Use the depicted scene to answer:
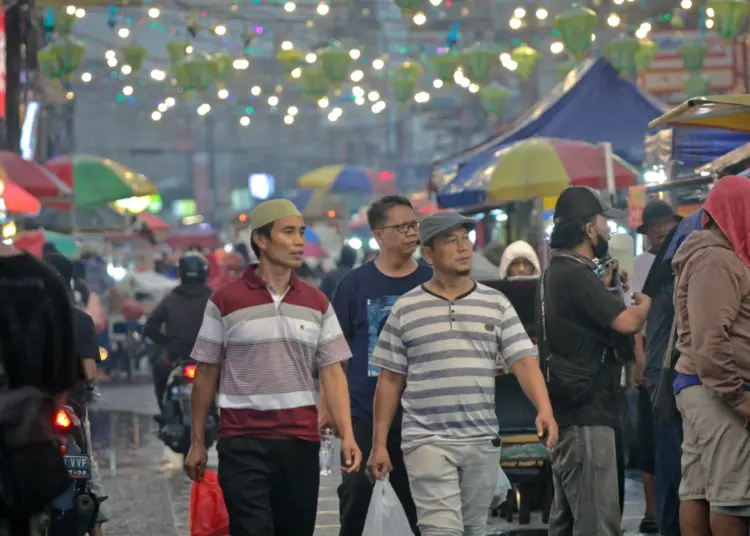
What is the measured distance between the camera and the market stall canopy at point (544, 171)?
16078mm

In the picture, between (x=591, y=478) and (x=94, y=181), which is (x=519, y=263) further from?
(x=94, y=181)

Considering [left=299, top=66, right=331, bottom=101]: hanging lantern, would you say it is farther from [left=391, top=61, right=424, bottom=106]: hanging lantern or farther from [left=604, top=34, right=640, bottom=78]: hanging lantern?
[left=604, top=34, right=640, bottom=78]: hanging lantern

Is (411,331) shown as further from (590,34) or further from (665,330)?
(590,34)

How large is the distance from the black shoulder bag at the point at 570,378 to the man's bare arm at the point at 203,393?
1708 mm

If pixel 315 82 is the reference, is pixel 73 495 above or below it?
below

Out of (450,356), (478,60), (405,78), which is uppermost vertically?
(405,78)

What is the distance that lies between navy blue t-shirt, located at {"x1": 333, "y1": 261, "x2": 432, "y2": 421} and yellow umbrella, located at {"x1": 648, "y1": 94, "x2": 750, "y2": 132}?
1.84 m

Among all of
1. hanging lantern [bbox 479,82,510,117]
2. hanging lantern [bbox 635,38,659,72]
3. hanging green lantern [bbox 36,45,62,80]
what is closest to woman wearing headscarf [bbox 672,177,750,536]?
hanging lantern [bbox 635,38,659,72]


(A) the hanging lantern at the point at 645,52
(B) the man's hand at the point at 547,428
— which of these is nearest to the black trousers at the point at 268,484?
(B) the man's hand at the point at 547,428

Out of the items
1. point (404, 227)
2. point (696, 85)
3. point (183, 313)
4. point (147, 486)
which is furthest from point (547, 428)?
point (696, 85)

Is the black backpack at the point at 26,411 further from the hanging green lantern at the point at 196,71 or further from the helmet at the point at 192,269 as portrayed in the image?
the hanging green lantern at the point at 196,71

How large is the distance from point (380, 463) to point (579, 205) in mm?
1705

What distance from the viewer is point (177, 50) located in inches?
1053

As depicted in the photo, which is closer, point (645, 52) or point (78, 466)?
point (78, 466)
